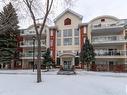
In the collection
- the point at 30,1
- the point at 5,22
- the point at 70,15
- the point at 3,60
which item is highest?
the point at 70,15

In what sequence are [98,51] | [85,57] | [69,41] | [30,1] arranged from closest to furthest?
[30,1] → [85,57] → [98,51] → [69,41]

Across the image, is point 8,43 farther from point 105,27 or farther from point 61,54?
point 105,27

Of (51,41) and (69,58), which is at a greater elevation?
(51,41)

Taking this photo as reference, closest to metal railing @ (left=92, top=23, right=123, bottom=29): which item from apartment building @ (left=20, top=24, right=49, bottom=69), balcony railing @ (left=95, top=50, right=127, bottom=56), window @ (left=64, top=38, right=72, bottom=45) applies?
balcony railing @ (left=95, top=50, right=127, bottom=56)

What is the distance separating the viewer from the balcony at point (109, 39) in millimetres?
44812

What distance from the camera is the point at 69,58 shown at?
48.9m

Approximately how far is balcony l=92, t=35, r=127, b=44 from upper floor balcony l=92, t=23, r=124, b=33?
121 centimetres

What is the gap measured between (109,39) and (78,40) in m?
6.51

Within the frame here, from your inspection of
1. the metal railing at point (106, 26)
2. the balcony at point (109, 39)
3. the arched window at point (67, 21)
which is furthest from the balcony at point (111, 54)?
the arched window at point (67, 21)

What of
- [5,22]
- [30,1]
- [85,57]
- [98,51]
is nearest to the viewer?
[5,22]

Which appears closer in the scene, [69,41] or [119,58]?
[119,58]

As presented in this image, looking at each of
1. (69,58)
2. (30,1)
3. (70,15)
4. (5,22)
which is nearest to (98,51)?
(69,58)

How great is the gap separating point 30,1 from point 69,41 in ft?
102

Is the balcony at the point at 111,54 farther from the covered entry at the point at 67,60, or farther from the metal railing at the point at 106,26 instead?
the covered entry at the point at 67,60
